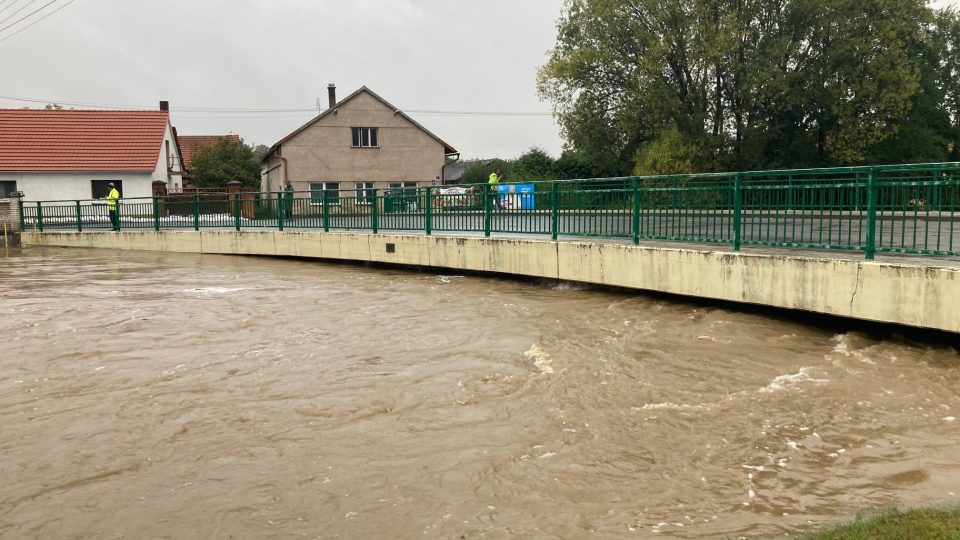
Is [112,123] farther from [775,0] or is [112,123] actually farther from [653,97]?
[775,0]

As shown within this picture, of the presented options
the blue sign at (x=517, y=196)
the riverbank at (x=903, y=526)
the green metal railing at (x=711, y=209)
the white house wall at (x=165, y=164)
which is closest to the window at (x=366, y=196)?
the green metal railing at (x=711, y=209)

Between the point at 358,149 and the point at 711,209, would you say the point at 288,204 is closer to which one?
the point at 711,209

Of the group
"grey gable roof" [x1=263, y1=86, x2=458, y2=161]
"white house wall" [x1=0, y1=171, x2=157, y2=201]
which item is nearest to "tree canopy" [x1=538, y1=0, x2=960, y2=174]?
"grey gable roof" [x1=263, y1=86, x2=458, y2=161]

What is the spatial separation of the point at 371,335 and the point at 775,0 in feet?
98.7

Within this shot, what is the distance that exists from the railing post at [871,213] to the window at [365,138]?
38877mm

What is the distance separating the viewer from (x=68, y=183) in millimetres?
38312

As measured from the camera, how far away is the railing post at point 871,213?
7.88m

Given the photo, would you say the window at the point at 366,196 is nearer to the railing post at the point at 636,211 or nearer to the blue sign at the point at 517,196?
the blue sign at the point at 517,196

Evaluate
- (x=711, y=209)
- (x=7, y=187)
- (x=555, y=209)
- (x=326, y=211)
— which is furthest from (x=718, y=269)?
(x=7, y=187)

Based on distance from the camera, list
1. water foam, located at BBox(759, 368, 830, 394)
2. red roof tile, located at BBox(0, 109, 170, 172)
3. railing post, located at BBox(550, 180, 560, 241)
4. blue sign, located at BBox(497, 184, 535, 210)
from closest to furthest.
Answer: water foam, located at BBox(759, 368, 830, 394) < railing post, located at BBox(550, 180, 560, 241) < blue sign, located at BBox(497, 184, 535, 210) < red roof tile, located at BBox(0, 109, 170, 172)

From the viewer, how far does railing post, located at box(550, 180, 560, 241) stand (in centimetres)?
1263

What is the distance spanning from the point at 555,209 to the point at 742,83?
22654 mm

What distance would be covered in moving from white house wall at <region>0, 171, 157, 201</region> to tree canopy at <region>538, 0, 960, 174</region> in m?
21.7

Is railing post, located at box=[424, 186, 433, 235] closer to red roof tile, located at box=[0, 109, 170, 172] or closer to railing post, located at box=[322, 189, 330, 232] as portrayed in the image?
railing post, located at box=[322, 189, 330, 232]
